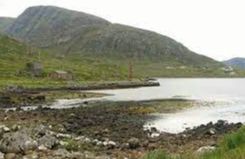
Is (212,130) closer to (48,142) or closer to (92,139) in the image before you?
(92,139)

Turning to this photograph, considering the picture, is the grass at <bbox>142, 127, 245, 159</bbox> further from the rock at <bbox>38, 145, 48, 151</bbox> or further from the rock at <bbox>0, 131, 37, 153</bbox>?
the rock at <bbox>0, 131, 37, 153</bbox>

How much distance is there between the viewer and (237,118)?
67188mm

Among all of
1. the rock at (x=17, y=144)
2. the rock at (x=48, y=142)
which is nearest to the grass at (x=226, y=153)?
the rock at (x=17, y=144)

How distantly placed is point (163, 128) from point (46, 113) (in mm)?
19782

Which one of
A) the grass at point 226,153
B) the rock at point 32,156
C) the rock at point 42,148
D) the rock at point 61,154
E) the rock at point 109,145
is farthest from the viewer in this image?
the rock at point 109,145

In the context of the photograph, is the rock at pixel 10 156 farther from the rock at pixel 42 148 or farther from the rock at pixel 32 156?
the rock at pixel 42 148

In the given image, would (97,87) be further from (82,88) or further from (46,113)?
(46,113)

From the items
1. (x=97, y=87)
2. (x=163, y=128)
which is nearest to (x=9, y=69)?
(x=97, y=87)

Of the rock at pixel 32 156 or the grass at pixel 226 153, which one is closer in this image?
the grass at pixel 226 153

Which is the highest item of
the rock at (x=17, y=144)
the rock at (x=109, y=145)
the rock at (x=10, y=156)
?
the rock at (x=17, y=144)

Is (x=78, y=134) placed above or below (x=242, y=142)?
below

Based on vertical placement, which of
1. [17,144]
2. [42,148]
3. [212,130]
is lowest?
[212,130]

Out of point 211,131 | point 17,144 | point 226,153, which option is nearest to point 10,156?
point 17,144

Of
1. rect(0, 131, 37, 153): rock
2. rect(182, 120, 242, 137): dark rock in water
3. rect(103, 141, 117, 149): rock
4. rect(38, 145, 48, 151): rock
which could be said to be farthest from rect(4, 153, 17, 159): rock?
rect(182, 120, 242, 137): dark rock in water
